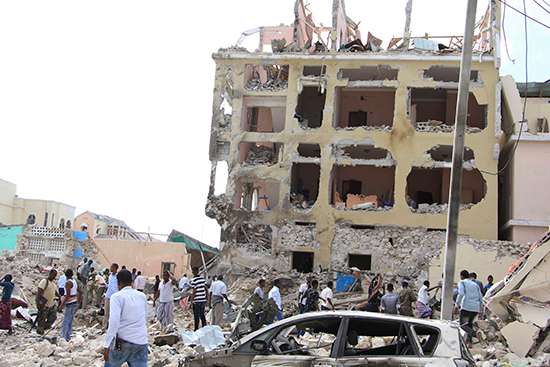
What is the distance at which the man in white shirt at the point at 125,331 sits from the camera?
555cm

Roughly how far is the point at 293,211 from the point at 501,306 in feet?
44.5

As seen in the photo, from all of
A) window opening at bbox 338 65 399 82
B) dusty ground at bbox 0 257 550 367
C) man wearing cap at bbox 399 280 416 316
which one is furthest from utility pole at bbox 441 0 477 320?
window opening at bbox 338 65 399 82

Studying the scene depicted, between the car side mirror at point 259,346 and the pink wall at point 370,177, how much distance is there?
2144cm

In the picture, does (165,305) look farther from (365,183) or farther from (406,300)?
(365,183)

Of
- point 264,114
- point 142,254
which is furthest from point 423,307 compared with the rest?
point 142,254

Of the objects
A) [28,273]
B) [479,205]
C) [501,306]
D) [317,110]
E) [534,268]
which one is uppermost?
[317,110]

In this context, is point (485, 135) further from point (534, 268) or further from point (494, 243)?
point (534, 268)

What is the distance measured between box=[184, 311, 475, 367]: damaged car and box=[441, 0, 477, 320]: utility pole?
3201mm

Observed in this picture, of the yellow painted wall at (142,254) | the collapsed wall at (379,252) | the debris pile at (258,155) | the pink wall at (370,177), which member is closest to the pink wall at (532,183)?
the collapsed wall at (379,252)

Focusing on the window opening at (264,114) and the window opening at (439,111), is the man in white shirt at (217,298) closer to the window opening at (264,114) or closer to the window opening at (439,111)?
the window opening at (264,114)

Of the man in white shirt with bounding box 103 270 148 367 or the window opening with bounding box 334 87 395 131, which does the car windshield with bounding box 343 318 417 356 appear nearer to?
the man in white shirt with bounding box 103 270 148 367

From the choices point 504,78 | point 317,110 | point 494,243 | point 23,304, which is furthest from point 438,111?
point 23,304

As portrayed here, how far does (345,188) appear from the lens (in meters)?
27.1

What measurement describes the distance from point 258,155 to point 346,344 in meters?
19.9
